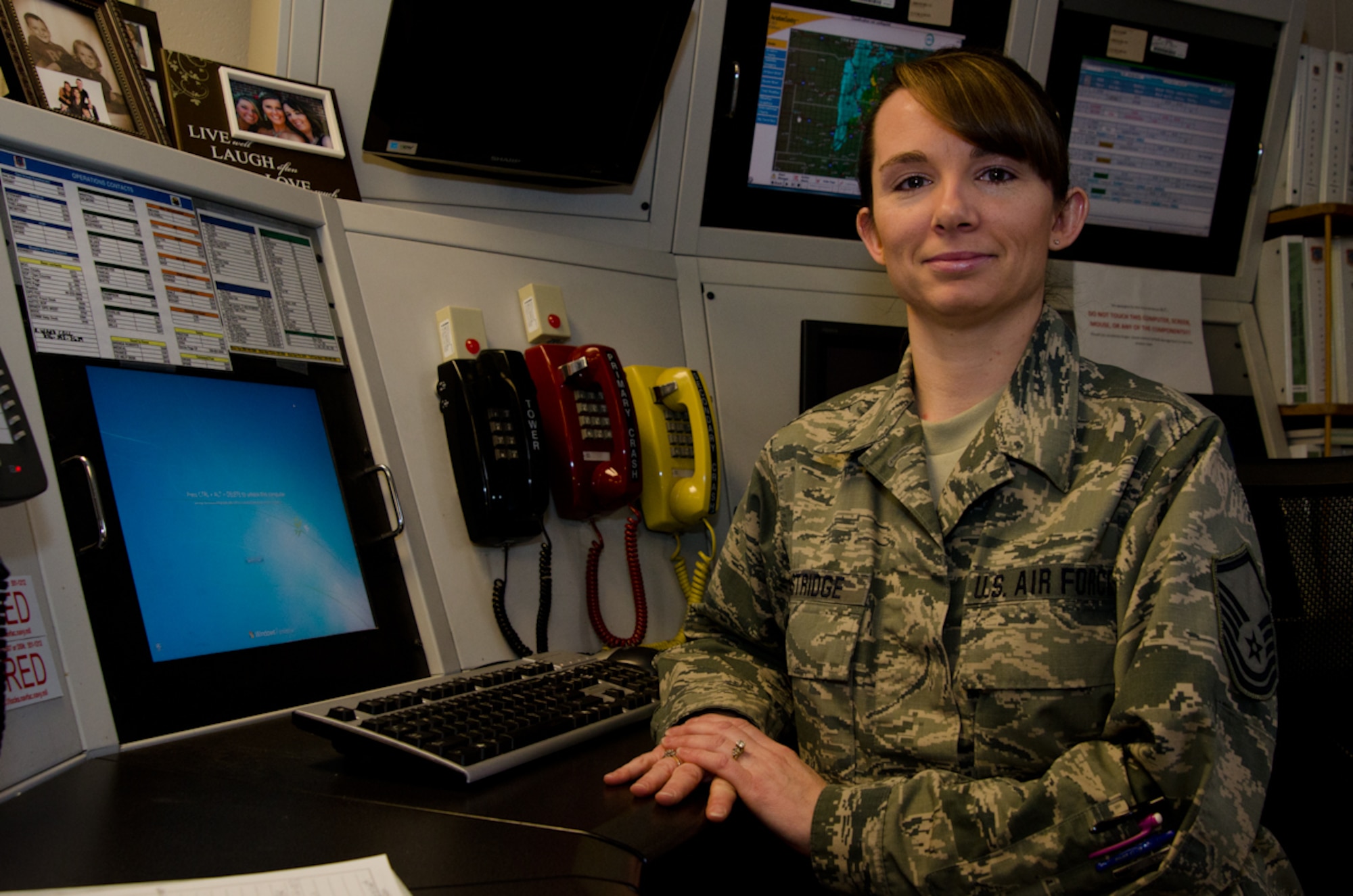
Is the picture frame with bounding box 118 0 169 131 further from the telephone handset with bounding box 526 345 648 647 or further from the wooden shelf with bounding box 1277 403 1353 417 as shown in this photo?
the wooden shelf with bounding box 1277 403 1353 417

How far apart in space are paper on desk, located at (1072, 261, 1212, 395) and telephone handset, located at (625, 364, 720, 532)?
968 mm

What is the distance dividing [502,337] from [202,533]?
566mm

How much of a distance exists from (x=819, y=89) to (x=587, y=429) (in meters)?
0.99

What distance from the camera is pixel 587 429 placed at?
1.40m

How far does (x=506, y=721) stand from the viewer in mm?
893

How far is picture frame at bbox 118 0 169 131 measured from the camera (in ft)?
4.52

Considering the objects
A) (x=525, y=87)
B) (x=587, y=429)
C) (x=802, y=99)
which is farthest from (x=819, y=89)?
(x=587, y=429)

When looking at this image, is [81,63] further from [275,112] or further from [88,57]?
[275,112]

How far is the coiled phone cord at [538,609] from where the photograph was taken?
1294 mm

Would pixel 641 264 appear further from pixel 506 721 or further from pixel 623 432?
pixel 506 721

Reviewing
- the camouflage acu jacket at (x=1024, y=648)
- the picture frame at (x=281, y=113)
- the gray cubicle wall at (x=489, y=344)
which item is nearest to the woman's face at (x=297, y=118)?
the picture frame at (x=281, y=113)

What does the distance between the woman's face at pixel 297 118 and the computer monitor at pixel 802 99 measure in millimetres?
771

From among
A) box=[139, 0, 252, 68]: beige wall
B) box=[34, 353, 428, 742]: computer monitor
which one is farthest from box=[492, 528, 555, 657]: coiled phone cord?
box=[139, 0, 252, 68]: beige wall

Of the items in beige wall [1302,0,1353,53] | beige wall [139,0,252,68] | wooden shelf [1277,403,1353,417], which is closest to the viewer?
beige wall [139,0,252,68]
